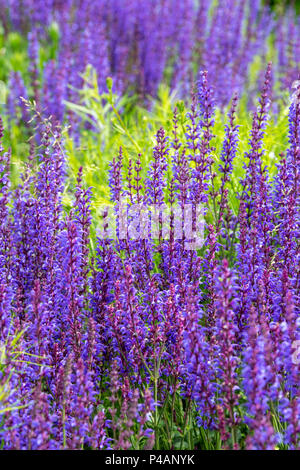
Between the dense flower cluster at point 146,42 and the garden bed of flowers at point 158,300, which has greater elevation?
the dense flower cluster at point 146,42

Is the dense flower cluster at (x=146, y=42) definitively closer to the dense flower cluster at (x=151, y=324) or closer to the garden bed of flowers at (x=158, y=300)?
the garden bed of flowers at (x=158, y=300)

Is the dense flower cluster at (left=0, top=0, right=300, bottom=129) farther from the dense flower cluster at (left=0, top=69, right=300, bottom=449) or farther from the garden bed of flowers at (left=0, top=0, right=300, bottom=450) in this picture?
the dense flower cluster at (left=0, top=69, right=300, bottom=449)

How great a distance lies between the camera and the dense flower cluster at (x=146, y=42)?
8.05 m

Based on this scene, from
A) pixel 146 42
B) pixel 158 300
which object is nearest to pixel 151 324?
pixel 158 300

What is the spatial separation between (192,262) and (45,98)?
388 centimetres

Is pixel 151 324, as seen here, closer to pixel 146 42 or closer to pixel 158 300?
pixel 158 300

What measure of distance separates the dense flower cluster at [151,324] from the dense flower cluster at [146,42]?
11.6 ft

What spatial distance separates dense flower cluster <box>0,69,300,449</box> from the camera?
301cm

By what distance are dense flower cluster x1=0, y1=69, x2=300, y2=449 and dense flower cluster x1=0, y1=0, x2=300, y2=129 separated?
139 inches

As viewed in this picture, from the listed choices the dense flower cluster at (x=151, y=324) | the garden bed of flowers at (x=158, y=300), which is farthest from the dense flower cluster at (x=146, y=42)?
the dense flower cluster at (x=151, y=324)

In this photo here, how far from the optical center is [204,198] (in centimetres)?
420

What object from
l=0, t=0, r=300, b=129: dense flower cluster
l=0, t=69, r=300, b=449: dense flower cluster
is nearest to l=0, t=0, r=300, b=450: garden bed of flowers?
l=0, t=69, r=300, b=449: dense flower cluster
